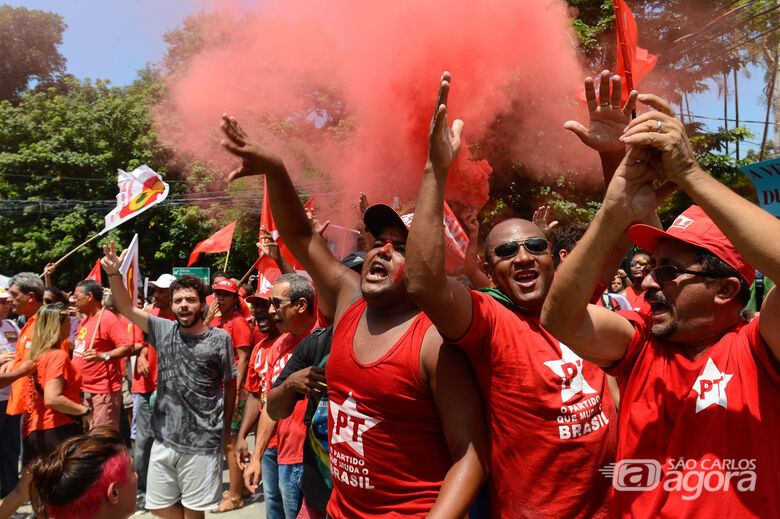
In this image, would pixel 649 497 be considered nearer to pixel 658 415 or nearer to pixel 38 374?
pixel 658 415

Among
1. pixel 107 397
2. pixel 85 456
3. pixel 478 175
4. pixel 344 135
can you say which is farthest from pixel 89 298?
pixel 344 135

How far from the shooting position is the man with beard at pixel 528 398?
5.80ft

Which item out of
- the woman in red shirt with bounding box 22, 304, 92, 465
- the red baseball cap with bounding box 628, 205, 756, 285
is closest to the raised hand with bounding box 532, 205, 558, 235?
the red baseball cap with bounding box 628, 205, 756, 285

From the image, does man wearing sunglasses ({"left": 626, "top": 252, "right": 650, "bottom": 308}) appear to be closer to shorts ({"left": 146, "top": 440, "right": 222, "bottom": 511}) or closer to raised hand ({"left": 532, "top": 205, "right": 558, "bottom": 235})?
raised hand ({"left": 532, "top": 205, "right": 558, "bottom": 235})

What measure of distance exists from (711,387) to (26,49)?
1603 inches

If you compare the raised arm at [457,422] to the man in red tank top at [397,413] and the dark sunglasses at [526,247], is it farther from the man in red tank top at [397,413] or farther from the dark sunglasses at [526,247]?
the dark sunglasses at [526,247]

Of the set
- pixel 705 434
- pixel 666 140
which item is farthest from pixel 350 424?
pixel 666 140

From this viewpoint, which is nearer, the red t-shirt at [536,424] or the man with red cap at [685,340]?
the man with red cap at [685,340]

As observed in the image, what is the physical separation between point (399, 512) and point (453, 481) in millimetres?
242

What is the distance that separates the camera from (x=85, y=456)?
1926 millimetres

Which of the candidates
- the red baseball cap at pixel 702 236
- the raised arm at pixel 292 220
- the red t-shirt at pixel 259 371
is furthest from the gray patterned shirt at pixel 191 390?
the red baseball cap at pixel 702 236

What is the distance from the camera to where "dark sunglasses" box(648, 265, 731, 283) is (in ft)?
5.24

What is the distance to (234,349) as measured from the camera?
5.89m

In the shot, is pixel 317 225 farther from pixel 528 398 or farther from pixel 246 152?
pixel 528 398
